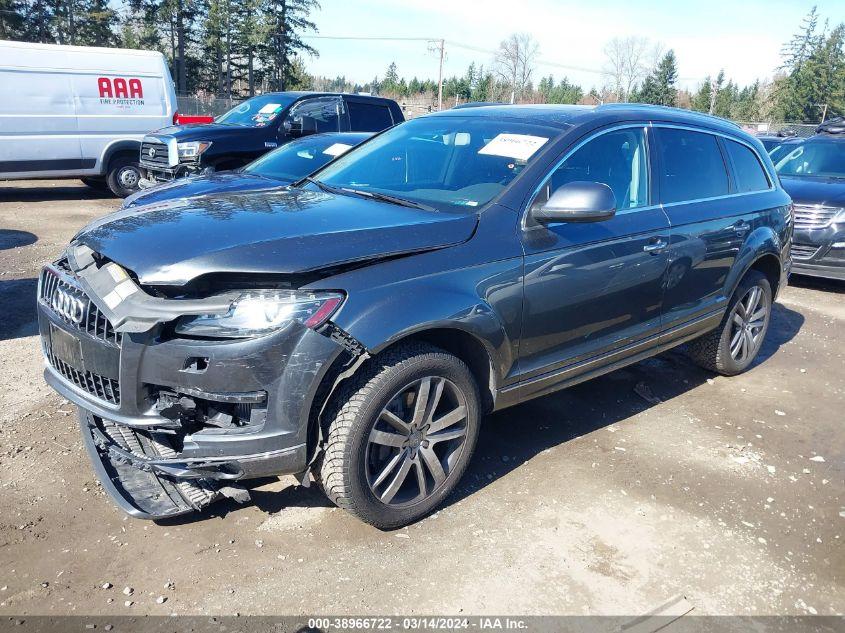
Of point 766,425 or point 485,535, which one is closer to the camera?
point 485,535

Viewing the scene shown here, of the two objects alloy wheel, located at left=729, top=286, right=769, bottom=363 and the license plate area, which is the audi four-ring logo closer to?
the license plate area

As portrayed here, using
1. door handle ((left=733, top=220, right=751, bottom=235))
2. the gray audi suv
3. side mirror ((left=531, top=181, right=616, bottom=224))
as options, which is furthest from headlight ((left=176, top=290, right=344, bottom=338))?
door handle ((left=733, top=220, right=751, bottom=235))

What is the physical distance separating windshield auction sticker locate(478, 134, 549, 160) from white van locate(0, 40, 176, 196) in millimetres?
10109

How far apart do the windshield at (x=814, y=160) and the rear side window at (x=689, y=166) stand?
5.71m

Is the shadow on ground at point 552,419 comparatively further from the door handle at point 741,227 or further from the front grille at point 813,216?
the front grille at point 813,216

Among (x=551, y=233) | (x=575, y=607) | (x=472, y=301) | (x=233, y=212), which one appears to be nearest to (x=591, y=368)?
(x=551, y=233)

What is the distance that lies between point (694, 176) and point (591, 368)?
1.56 metres

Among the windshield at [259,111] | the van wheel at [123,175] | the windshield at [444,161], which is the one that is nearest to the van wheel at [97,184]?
the van wheel at [123,175]

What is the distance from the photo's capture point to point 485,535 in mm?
3025

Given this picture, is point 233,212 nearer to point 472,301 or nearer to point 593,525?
point 472,301

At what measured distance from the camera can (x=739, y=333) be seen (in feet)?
16.5

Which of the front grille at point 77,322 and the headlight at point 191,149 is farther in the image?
the headlight at point 191,149

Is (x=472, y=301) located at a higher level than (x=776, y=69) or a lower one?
lower

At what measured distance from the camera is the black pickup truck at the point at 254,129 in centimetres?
910
